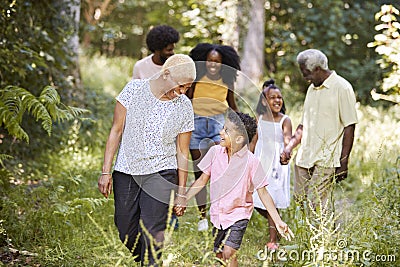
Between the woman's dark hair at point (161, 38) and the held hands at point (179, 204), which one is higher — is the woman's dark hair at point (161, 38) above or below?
above

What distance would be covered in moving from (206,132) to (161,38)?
110 cm

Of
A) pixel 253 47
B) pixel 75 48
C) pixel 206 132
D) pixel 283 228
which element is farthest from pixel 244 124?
pixel 253 47

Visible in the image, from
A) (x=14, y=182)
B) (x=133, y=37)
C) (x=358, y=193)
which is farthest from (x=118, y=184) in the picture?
(x=133, y=37)

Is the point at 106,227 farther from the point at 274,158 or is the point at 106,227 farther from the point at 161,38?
the point at 161,38

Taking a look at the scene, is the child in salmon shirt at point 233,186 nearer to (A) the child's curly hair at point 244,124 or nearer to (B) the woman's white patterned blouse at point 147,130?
A: (A) the child's curly hair at point 244,124

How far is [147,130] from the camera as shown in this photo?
4.04m

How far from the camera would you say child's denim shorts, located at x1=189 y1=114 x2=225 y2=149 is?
5883mm

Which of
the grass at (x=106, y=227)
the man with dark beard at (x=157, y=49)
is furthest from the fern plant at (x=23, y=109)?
the man with dark beard at (x=157, y=49)

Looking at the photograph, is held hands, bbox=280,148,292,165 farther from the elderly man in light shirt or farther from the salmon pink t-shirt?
the salmon pink t-shirt

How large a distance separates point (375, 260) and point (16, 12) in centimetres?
470

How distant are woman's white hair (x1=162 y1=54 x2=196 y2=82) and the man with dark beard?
1.91m

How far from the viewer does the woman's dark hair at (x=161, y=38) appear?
5.99 meters

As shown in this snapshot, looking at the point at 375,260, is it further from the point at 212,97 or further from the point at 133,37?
the point at 133,37

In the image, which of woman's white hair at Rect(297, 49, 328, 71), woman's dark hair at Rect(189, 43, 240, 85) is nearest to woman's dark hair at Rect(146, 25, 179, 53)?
woman's dark hair at Rect(189, 43, 240, 85)
